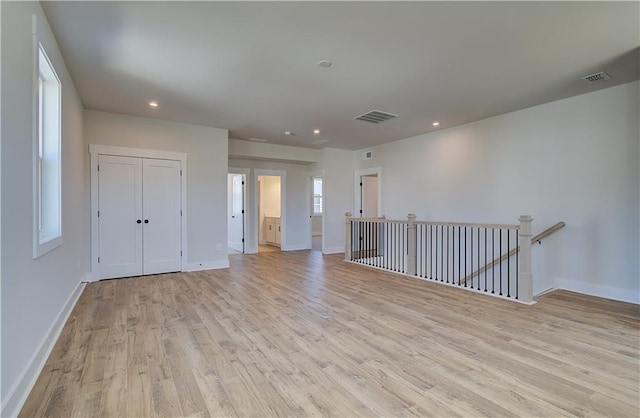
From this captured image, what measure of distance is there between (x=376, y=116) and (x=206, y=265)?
4000mm

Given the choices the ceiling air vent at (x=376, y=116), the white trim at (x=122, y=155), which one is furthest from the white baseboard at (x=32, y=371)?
the ceiling air vent at (x=376, y=116)

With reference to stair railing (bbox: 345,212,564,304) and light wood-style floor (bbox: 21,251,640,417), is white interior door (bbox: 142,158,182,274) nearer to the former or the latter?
light wood-style floor (bbox: 21,251,640,417)

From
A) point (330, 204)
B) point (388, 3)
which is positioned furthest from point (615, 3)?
point (330, 204)

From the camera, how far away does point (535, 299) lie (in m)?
3.85

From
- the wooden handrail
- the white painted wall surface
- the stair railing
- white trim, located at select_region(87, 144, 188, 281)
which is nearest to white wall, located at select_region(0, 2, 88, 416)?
white trim, located at select_region(87, 144, 188, 281)

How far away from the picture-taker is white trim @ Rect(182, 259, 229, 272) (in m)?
5.62

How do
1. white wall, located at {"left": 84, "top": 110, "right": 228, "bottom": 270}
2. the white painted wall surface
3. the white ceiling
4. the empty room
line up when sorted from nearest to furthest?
the empty room, the white ceiling, white wall, located at {"left": 84, "top": 110, "right": 228, "bottom": 270}, the white painted wall surface

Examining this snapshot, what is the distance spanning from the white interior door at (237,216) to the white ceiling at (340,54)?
11.3ft

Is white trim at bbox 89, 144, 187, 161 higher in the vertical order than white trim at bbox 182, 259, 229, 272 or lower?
higher

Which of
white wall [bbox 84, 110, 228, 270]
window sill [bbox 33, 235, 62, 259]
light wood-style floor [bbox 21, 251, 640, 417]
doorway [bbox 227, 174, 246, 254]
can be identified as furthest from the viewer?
doorway [bbox 227, 174, 246, 254]

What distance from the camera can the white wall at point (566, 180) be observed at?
3867 millimetres

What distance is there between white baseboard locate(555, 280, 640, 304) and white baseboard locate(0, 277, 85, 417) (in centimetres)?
570

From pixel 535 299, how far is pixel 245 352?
351 cm

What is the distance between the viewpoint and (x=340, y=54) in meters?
3.05
